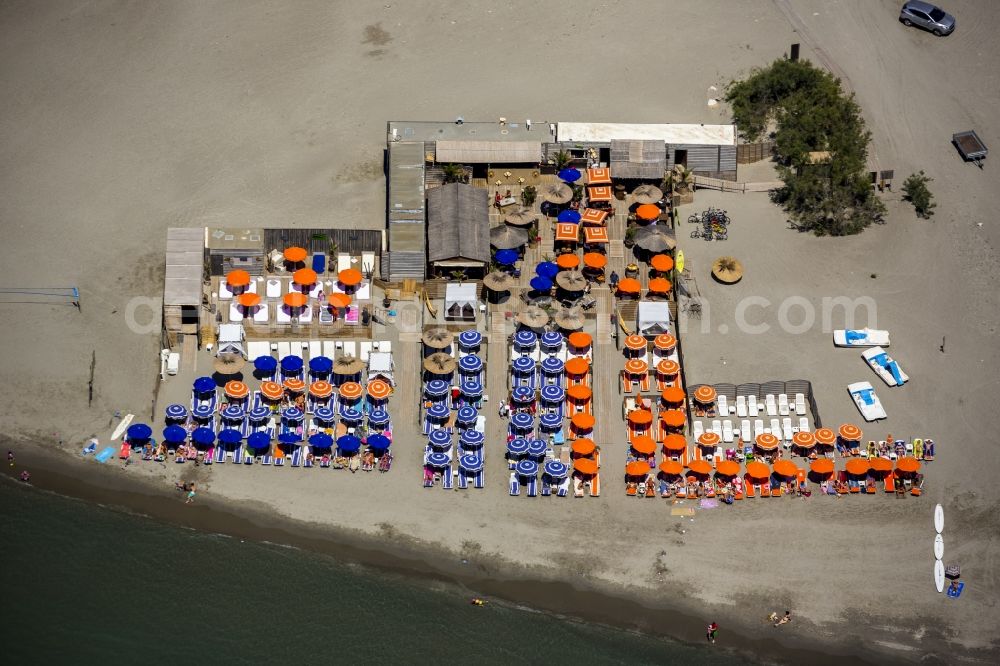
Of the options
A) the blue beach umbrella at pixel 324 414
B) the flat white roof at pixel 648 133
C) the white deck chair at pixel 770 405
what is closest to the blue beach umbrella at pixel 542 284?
the flat white roof at pixel 648 133

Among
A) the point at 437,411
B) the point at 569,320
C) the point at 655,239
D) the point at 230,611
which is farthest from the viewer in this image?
the point at 655,239

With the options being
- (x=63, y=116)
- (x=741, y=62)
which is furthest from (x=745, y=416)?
(x=63, y=116)

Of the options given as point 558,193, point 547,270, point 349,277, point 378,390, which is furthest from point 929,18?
point 378,390

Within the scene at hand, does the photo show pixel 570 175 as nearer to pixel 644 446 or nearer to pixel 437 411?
pixel 437 411

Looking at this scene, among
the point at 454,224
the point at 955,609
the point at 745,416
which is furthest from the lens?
the point at 454,224

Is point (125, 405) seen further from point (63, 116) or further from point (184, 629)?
point (63, 116)

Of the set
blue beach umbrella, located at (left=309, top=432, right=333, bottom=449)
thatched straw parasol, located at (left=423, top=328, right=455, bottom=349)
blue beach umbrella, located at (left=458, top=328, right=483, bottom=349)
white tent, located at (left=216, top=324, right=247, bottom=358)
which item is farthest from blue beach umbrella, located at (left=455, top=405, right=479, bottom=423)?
white tent, located at (left=216, top=324, right=247, bottom=358)
